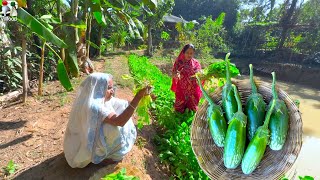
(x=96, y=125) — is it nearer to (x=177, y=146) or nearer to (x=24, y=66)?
(x=177, y=146)

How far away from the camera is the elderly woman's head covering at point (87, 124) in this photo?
2393 mm

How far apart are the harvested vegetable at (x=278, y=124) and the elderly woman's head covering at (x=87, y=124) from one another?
1.46m

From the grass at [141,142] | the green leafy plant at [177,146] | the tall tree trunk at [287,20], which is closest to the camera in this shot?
the green leafy plant at [177,146]

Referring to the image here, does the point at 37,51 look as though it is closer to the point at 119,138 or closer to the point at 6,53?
the point at 6,53

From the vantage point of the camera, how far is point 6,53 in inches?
204

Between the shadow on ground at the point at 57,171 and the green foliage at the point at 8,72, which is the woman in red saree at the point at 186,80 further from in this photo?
the green foliage at the point at 8,72

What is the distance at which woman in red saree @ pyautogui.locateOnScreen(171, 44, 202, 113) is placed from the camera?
4.21 metres

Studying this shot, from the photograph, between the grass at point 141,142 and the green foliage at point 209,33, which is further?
the green foliage at point 209,33

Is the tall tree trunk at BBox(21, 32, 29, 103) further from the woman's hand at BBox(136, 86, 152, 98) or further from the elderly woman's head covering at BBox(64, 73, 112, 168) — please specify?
the woman's hand at BBox(136, 86, 152, 98)

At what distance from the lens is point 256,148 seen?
1.56m

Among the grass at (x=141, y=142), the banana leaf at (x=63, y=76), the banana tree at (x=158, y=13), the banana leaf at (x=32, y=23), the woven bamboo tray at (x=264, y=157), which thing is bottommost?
the grass at (x=141, y=142)

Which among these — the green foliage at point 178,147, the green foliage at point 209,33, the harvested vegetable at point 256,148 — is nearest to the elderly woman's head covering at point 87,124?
the green foliage at point 178,147

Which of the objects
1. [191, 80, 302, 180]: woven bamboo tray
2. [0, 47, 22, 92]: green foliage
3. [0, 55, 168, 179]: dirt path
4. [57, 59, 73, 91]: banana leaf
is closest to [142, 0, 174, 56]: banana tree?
[0, 47, 22, 92]: green foliage

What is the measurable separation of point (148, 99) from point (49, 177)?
1.25 m
